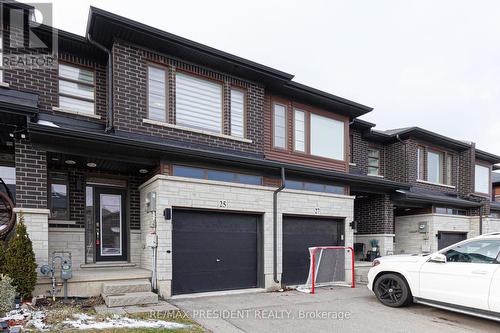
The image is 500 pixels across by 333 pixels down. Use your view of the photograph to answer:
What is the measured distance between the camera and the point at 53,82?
8688 millimetres

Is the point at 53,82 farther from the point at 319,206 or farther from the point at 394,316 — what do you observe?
the point at 394,316

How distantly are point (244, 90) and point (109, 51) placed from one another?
3.84 meters

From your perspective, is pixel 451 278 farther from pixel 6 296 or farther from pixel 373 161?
pixel 373 161

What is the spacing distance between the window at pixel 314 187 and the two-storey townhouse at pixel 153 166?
0.05 meters

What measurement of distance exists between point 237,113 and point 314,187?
3.40 meters

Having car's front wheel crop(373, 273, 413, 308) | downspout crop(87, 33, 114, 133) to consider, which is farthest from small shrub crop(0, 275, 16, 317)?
car's front wheel crop(373, 273, 413, 308)

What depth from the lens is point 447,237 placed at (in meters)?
16.0

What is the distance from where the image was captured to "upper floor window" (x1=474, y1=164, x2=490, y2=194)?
19562mm

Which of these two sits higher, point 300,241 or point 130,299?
point 300,241

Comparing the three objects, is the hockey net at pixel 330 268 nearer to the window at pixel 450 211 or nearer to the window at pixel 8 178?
the window at pixel 450 211

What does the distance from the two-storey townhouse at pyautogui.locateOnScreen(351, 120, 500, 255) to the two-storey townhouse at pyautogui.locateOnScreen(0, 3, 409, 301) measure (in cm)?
404

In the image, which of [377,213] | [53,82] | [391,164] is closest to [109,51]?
[53,82]

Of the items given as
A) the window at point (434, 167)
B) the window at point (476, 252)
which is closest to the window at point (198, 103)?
the window at point (476, 252)

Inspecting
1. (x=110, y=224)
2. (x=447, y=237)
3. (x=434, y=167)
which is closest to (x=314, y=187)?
(x=110, y=224)
